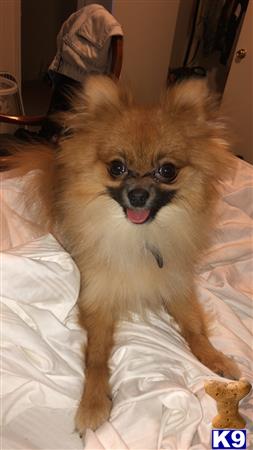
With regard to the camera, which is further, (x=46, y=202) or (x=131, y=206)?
(x=46, y=202)

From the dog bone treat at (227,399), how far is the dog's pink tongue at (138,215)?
58cm

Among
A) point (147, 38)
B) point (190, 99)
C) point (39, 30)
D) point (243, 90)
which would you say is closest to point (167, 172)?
point (190, 99)

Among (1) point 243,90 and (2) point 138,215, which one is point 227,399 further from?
(1) point 243,90

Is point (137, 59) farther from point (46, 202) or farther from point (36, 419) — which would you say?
point (36, 419)

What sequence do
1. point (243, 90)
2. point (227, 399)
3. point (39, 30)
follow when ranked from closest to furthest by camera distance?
point (227, 399) < point (243, 90) < point (39, 30)

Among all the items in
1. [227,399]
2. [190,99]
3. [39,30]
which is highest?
[190,99]

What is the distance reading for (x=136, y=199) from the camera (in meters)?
1.42

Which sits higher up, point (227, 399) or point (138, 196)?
point (138, 196)

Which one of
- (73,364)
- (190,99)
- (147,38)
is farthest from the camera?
(147,38)

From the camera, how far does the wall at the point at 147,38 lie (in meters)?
3.97

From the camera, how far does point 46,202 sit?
181 centimetres

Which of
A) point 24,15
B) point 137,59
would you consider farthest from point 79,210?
point 24,15

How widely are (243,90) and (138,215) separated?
289 centimetres

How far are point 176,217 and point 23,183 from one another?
833 millimetres
